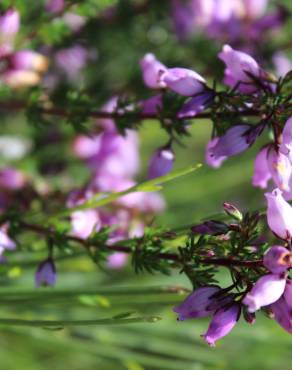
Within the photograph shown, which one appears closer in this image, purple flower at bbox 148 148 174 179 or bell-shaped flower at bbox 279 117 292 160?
bell-shaped flower at bbox 279 117 292 160

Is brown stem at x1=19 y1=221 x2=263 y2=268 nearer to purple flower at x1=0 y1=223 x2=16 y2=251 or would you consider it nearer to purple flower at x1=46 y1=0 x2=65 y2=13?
purple flower at x1=0 y1=223 x2=16 y2=251

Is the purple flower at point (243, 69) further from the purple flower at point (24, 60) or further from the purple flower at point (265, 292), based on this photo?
the purple flower at point (24, 60)

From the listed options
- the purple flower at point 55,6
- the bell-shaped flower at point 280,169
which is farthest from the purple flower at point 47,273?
the purple flower at point 55,6

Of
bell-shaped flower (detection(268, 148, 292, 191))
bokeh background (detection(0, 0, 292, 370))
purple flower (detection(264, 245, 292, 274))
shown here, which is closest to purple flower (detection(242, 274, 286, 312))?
purple flower (detection(264, 245, 292, 274))

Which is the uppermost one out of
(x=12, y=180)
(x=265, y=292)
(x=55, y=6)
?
(x=55, y=6)

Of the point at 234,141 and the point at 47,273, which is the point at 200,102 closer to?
the point at 234,141

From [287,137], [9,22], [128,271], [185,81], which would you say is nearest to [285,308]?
[287,137]
